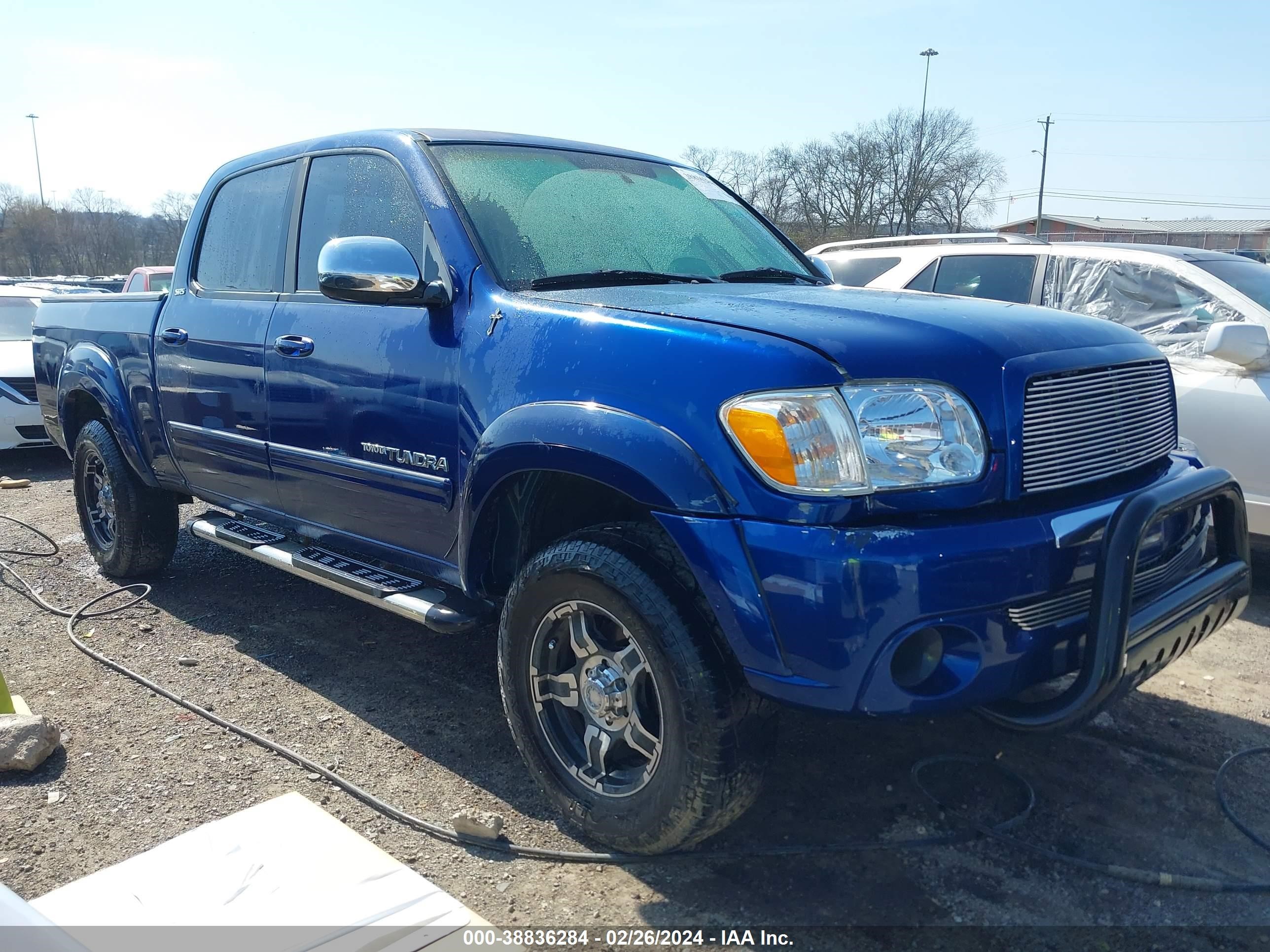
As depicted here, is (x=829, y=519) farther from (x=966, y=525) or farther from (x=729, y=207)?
(x=729, y=207)

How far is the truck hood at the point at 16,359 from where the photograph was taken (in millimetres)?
8781

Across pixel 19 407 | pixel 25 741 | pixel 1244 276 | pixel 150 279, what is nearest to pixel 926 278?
pixel 1244 276

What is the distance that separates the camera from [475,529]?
2918 mm

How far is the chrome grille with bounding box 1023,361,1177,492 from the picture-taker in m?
2.41

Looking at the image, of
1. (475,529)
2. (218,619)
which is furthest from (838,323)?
(218,619)

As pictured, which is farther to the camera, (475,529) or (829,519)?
(475,529)

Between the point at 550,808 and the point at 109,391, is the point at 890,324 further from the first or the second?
the point at 109,391

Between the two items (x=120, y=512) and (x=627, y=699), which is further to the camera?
(x=120, y=512)

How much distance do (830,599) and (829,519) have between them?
0.57 ft

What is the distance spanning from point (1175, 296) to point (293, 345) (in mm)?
4419

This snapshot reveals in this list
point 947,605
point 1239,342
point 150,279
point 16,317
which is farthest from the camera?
point 150,279

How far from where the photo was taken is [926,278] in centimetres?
620

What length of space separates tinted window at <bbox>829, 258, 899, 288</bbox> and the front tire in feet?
14.4

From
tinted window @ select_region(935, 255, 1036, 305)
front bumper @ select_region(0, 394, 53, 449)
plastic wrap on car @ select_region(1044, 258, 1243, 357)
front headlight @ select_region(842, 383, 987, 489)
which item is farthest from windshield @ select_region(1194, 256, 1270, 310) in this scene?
front bumper @ select_region(0, 394, 53, 449)
